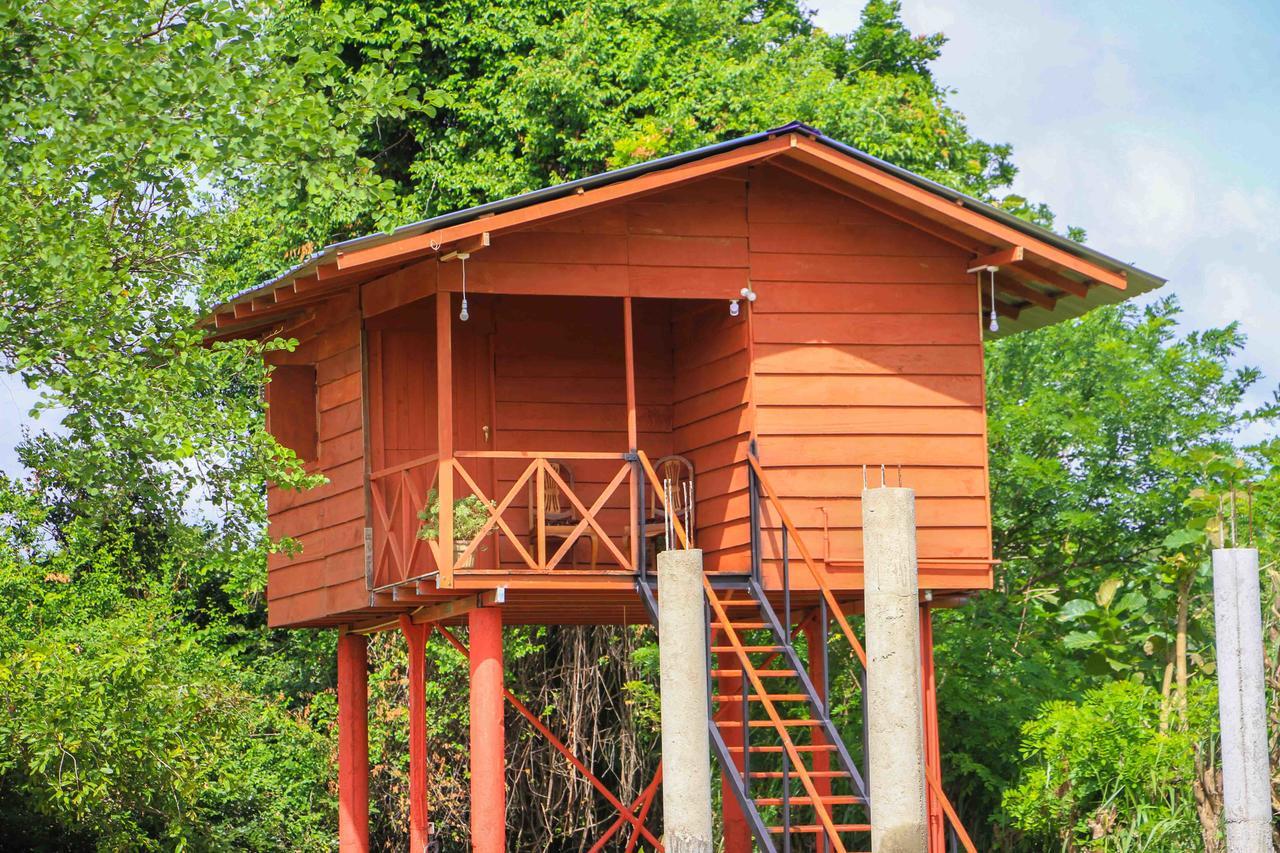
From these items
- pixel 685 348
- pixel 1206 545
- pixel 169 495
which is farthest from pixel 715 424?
pixel 1206 545

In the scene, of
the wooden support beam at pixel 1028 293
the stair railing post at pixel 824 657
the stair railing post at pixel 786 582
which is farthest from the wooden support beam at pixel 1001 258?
the stair railing post at pixel 824 657

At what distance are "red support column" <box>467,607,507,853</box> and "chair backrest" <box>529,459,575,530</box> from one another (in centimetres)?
160

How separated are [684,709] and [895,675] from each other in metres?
1.51

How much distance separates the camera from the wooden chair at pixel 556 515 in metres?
15.4

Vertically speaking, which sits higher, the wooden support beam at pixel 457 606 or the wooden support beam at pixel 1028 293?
the wooden support beam at pixel 1028 293

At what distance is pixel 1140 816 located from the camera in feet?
55.6

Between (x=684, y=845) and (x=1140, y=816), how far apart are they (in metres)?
8.13

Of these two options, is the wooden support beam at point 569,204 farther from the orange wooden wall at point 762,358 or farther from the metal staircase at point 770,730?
the metal staircase at point 770,730

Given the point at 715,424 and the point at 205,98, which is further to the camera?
the point at 715,424

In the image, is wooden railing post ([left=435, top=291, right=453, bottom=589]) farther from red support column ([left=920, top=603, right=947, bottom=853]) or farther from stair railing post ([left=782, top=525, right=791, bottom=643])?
red support column ([left=920, top=603, right=947, bottom=853])

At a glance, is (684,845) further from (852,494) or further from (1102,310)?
(1102,310)

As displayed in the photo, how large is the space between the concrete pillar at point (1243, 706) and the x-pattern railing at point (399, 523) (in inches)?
264

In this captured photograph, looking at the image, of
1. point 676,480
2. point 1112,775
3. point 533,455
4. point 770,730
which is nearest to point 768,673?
point 533,455

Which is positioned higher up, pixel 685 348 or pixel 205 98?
pixel 205 98
